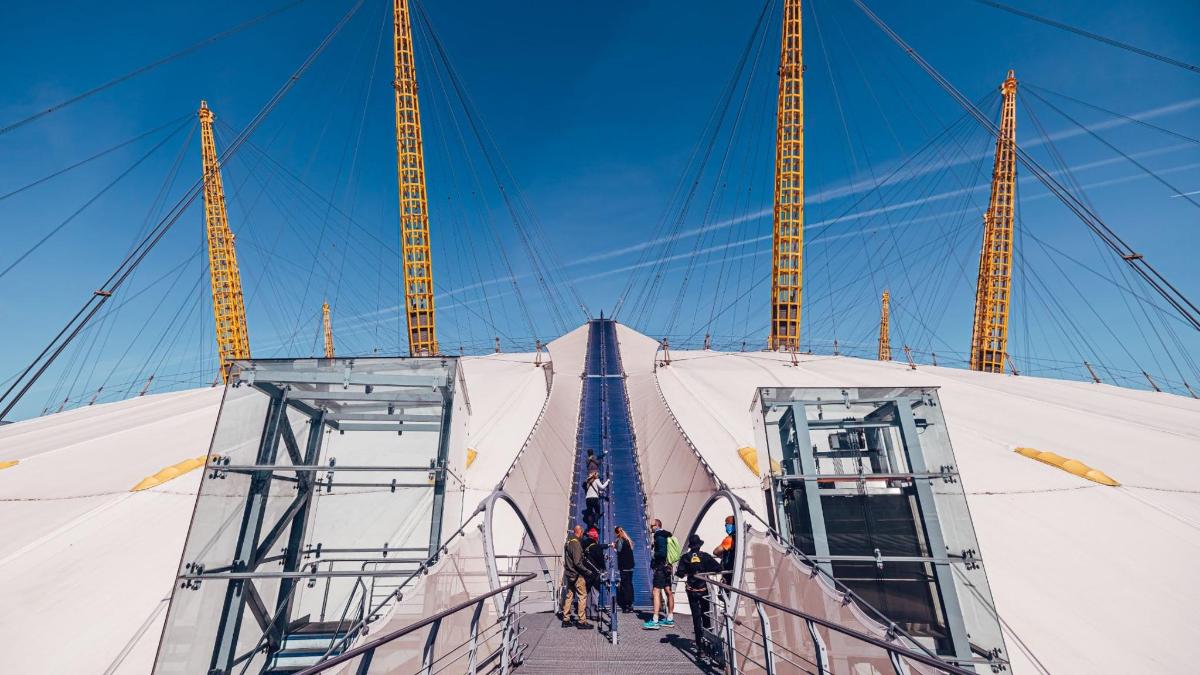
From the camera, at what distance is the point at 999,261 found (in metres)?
39.4

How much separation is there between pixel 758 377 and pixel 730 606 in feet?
60.6

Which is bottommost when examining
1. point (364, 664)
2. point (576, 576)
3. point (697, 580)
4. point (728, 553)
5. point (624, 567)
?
point (624, 567)

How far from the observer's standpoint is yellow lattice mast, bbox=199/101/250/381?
125 ft

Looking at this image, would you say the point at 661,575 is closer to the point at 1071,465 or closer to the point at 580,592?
the point at 580,592

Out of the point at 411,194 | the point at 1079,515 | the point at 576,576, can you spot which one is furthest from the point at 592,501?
the point at 411,194

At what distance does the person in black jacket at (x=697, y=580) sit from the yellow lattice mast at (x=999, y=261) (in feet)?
133

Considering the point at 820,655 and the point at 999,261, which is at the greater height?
the point at 999,261

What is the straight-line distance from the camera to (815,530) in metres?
6.25

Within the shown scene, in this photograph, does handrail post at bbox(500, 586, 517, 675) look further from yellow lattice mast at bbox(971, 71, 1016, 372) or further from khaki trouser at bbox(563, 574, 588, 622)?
yellow lattice mast at bbox(971, 71, 1016, 372)

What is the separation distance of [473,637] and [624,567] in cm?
416

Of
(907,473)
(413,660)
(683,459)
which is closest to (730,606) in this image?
(907,473)

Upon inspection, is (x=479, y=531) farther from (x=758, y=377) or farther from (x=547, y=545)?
(x=758, y=377)

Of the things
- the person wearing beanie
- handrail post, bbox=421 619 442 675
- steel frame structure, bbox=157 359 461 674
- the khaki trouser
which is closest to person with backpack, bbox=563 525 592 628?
the khaki trouser

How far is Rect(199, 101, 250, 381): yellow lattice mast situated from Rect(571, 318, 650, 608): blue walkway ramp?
27.1 meters
